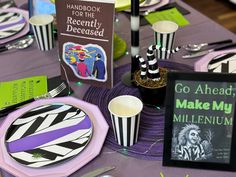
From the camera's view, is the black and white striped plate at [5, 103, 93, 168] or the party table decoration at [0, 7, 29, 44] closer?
the black and white striped plate at [5, 103, 93, 168]

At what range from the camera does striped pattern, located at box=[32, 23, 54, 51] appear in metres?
1.34

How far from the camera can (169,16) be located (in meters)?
1.54

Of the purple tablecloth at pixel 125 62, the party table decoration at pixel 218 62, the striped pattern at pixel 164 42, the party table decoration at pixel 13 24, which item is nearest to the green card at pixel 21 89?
the purple tablecloth at pixel 125 62

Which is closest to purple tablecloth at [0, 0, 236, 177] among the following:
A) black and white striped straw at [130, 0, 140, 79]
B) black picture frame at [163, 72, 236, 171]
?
black picture frame at [163, 72, 236, 171]

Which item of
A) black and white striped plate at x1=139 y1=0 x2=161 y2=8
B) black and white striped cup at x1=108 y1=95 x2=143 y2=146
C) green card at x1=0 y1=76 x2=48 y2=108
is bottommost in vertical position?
green card at x1=0 y1=76 x2=48 y2=108

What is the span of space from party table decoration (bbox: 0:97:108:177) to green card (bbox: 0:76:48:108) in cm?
5

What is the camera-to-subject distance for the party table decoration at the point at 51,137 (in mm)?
915

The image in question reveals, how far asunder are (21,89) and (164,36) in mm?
526

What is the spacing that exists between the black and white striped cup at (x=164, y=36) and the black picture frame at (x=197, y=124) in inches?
15.7

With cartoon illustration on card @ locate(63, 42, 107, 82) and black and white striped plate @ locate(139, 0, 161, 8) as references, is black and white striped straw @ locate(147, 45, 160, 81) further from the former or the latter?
black and white striped plate @ locate(139, 0, 161, 8)

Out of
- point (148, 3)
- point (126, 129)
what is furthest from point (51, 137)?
point (148, 3)

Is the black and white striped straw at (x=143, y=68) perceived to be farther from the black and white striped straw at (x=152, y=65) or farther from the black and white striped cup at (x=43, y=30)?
the black and white striped cup at (x=43, y=30)

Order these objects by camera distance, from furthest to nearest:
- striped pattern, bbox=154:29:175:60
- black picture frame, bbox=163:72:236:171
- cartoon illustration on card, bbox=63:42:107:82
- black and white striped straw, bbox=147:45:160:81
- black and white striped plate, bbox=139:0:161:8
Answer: black and white striped plate, bbox=139:0:161:8 → striped pattern, bbox=154:29:175:60 → cartoon illustration on card, bbox=63:42:107:82 → black and white striped straw, bbox=147:45:160:81 → black picture frame, bbox=163:72:236:171

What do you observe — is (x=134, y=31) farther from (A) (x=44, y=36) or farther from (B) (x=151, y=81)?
(A) (x=44, y=36)
